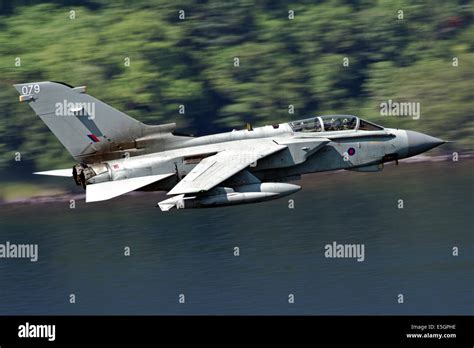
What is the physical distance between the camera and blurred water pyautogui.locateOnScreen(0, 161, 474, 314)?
4497 cm

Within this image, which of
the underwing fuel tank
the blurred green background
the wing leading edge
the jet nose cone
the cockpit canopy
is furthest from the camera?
the blurred green background

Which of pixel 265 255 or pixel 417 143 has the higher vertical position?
pixel 417 143

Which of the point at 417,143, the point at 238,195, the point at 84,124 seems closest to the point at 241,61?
the point at 417,143

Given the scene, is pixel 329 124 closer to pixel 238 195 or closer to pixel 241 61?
pixel 238 195

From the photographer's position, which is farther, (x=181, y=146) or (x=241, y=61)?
(x=241, y=61)

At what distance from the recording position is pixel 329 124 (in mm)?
46406

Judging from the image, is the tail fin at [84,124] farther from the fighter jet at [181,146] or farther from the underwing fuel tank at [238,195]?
the underwing fuel tank at [238,195]

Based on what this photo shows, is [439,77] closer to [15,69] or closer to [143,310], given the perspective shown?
[15,69]

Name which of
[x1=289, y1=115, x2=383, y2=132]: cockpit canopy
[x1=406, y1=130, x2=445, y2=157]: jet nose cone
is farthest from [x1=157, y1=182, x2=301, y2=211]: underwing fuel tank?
[x1=406, y1=130, x2=445, y2=157]: jet nose cone

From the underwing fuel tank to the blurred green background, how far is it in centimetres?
2518

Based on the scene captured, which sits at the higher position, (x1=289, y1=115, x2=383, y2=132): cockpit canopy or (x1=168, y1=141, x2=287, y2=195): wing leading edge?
(x1=289, y1=115, x2=383, y2=132): cockpit canopy

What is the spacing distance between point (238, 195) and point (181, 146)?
363cm

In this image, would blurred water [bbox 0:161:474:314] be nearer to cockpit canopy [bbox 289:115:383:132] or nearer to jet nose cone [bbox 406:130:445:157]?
jet nose cone [bbox 406:130:445:157]

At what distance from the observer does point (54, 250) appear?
53156 millimetres
